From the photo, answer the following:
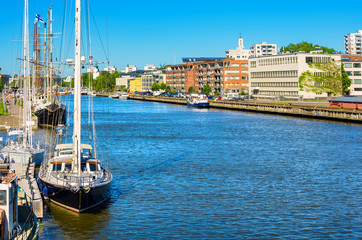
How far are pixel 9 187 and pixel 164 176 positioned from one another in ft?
76.6

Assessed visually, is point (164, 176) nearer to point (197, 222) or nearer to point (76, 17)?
point (197, 222)

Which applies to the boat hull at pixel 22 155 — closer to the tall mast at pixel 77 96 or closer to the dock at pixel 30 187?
the dock at pixel 30 187

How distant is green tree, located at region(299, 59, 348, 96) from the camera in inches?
6068

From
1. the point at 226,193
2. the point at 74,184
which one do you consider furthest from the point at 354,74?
the point at 74,184

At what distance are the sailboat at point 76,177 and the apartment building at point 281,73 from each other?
13178 cm

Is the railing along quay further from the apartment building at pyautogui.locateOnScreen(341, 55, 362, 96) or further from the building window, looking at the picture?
the building window

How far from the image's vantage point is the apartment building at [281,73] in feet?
531

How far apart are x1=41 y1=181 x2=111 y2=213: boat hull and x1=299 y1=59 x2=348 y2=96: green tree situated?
132963 millimetres

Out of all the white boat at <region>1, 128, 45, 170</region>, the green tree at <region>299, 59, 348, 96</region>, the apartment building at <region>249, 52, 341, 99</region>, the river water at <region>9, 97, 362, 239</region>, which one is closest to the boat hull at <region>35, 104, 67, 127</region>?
the river water at <region>9, 97, 362, 239</region>

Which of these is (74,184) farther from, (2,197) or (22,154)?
(22,154)

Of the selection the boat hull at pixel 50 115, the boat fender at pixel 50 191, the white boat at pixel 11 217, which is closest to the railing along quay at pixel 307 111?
the boat hull at pixel 50 115

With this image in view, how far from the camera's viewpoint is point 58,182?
31.2 metres

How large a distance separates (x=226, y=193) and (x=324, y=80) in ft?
413

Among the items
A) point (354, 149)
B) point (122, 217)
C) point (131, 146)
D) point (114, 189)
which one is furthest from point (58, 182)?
point (354, 149)
